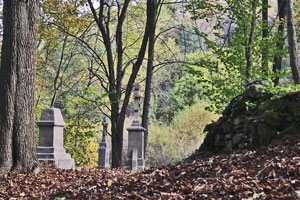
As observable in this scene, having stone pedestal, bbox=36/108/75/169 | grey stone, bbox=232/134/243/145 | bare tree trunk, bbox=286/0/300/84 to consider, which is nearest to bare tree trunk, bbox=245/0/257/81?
bare tree trunk, bbox=286/0/300/84

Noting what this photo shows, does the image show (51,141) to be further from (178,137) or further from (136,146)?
(178,137)

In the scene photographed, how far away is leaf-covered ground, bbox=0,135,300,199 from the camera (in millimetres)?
3145

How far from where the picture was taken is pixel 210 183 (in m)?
3.58

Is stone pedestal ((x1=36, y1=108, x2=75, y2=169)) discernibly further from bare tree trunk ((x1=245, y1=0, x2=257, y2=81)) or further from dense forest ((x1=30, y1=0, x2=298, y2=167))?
bare tree trunk ((x1=245, y1=0, x2=257, y2=81))

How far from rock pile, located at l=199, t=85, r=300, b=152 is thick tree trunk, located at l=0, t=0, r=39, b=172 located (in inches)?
121

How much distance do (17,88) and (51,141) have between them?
2.17 meters

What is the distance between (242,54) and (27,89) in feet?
18.5

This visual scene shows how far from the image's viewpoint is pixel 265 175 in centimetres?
354

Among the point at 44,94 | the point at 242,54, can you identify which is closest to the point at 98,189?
the point at 242,54

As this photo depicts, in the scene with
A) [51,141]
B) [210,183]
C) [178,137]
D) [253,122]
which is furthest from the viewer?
[178,137]

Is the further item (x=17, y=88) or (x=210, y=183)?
(x=17, y=88)

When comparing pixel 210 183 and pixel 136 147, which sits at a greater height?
pixel 210 183

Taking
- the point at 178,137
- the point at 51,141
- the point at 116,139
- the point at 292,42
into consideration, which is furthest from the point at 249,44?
the point at 178,137

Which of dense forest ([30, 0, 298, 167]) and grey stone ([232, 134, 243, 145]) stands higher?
dense forest ([30, 0, 298, 167])
